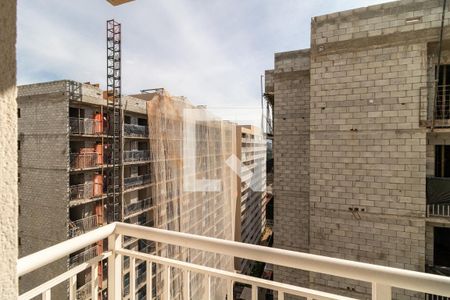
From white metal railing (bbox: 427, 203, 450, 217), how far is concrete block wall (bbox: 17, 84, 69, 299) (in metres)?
7.91

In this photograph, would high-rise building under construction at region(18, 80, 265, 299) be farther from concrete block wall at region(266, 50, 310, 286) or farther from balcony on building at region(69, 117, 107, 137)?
concrete block wall at region(266, 50, 310, 286)

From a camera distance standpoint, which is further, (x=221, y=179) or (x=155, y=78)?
(x=221, y=179)

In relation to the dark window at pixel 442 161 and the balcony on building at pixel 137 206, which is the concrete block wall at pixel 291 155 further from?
the balcony on building at pixel 137 206

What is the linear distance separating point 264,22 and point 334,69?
168 centimetres

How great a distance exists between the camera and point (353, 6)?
433 cm

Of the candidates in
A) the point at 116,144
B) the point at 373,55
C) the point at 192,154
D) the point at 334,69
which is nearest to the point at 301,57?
the point at 334,69

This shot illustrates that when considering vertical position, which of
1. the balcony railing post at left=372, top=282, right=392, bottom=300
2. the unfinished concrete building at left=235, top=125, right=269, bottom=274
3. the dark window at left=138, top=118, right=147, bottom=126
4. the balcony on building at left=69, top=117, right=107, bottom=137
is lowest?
the unfinished concrete building at left=235, top=125, right=269, bottom=274

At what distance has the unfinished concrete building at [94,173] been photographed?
6.66 m

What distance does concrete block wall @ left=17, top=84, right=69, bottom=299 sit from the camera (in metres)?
6.60

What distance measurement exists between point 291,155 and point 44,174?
21.6 ft

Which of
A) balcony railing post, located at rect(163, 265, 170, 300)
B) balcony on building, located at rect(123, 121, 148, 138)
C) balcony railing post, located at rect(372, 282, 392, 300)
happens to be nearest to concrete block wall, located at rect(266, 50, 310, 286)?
balcony railing post, located at rect(163, 265, 170, 300)

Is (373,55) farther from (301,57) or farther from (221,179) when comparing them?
(221,179)

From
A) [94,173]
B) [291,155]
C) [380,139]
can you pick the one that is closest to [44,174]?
[94,173]

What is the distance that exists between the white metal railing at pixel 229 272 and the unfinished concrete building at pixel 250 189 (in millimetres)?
17736
